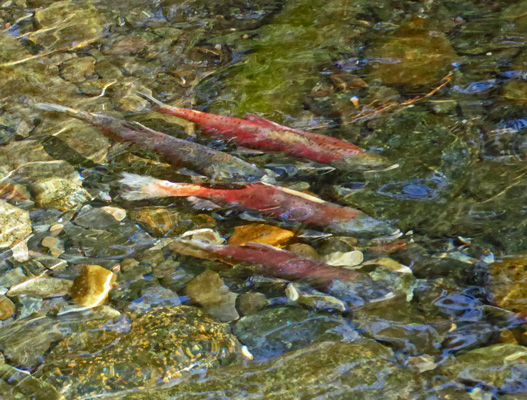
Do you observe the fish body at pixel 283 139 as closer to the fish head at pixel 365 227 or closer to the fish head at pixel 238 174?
the fish head at pixel 238 174

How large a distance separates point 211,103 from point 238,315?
2982mm

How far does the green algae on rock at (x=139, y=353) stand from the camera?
327 cm

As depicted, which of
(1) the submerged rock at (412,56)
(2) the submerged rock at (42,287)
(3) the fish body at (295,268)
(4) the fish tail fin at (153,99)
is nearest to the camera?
(3) the fish body at (295,268)

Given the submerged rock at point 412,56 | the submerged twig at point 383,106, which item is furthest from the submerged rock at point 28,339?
the submerged rock at point 412,56

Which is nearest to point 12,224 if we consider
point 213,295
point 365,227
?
point 213,295

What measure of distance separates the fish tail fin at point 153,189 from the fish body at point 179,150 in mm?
300

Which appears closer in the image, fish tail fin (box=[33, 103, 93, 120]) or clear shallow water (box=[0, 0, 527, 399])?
clear shallow water (box=[0, 0, 527, 399])

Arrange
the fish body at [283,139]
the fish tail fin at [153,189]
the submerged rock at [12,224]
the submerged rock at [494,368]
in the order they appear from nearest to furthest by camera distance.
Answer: the submerged rock at [494,368], the submerged rock at [12,224], the fish tail fin at [153,189], the fish body at [283,139]

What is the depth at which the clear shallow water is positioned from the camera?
3.30 metres

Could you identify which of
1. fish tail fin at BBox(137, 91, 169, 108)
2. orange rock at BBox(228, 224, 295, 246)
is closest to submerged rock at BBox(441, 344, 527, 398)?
orange rock at BBox(228, 224, 295, 246)

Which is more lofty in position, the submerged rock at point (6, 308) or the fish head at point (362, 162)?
the fish head at point (362, 162)

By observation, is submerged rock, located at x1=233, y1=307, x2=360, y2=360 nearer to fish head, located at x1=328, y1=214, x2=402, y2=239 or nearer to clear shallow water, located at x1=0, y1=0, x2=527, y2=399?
clear shallow water, located at x1=0, y1=0, x2=527, y2=399

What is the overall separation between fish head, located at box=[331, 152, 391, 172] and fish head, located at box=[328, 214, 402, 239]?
64 centimetres

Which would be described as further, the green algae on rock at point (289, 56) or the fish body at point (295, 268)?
the green algae on rock at point (289, 56)
